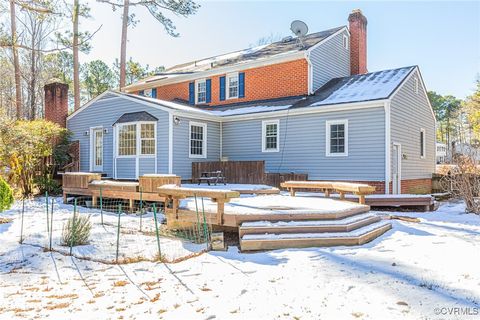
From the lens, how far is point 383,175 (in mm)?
11867

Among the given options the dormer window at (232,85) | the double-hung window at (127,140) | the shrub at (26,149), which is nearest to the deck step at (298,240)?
the double-hung window at (127,140)

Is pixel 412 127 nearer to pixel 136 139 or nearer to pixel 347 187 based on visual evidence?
pixel 347 187

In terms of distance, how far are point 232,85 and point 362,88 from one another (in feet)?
20.6

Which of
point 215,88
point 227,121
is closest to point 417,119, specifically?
point 227,121

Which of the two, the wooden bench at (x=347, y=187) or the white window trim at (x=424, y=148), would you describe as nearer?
the wooden bench at (x=347, y=187)

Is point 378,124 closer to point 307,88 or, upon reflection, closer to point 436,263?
point 307,88

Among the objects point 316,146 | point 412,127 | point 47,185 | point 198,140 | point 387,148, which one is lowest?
point 47,185

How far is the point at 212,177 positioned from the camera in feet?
43.3

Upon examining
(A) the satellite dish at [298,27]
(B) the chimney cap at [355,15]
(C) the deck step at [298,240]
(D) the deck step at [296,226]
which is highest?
(B) the chimney cap at [355,15]

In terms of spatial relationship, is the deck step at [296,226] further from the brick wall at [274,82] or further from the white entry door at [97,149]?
the white entry door at [97,149]

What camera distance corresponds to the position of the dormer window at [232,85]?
57.0ft

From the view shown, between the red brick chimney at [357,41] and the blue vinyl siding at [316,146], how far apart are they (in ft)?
22.5

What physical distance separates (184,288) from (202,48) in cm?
3090

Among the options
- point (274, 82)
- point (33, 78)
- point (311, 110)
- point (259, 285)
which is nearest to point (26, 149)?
point (274, 82)
